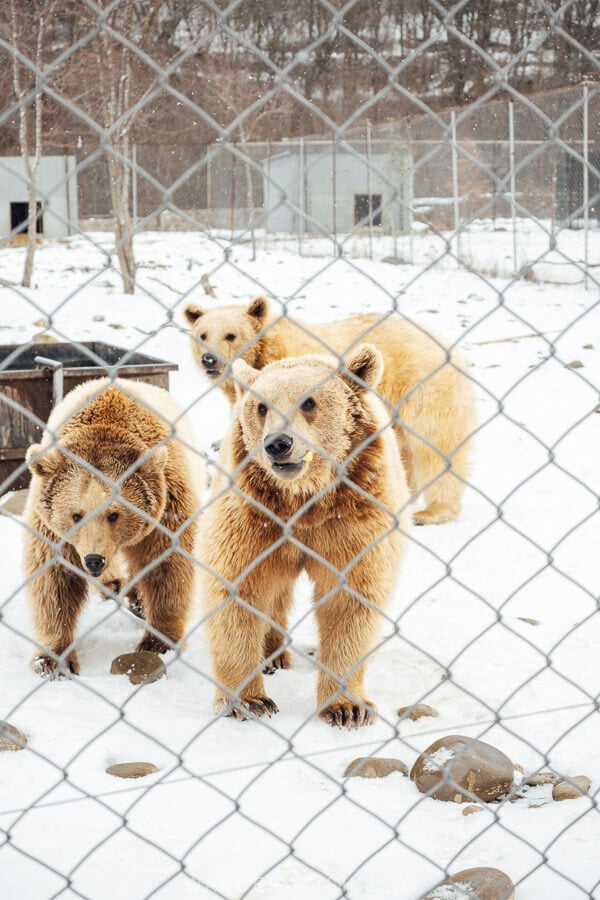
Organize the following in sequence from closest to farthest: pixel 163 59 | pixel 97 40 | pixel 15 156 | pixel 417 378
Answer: pixel 417 378 < pixel 97 40 < pixel 163 59 < pixel 15 156

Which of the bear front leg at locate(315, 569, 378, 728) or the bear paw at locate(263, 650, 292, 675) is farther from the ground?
the bear front leg at locate(315, 569, 378, 728)

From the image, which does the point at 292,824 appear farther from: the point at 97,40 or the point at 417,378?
the point at 97,40

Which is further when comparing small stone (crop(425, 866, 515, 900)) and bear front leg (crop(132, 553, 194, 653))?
bear front leg (crop(132, 553, 194, 653))

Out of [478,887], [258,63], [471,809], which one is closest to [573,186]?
[471,809]

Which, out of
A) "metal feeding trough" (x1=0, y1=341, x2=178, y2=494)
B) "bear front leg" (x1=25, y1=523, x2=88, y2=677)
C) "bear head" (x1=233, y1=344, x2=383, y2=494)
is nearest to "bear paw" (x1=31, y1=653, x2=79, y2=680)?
"bear front leg" (x1=25, y1=523, x2=88, y2=677)

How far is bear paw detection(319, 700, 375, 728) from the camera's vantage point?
2627 mm

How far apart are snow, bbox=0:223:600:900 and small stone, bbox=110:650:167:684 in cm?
6

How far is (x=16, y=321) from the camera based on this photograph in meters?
9.77

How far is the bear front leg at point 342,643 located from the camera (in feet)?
8.66

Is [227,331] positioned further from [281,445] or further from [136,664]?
[281,445]

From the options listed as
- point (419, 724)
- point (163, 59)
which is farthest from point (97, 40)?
point (419, 724)

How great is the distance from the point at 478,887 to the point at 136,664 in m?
1.56

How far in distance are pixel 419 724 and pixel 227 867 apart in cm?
92

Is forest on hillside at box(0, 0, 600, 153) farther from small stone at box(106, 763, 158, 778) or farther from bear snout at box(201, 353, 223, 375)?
small stone at box(106, 763, 158, 778)
